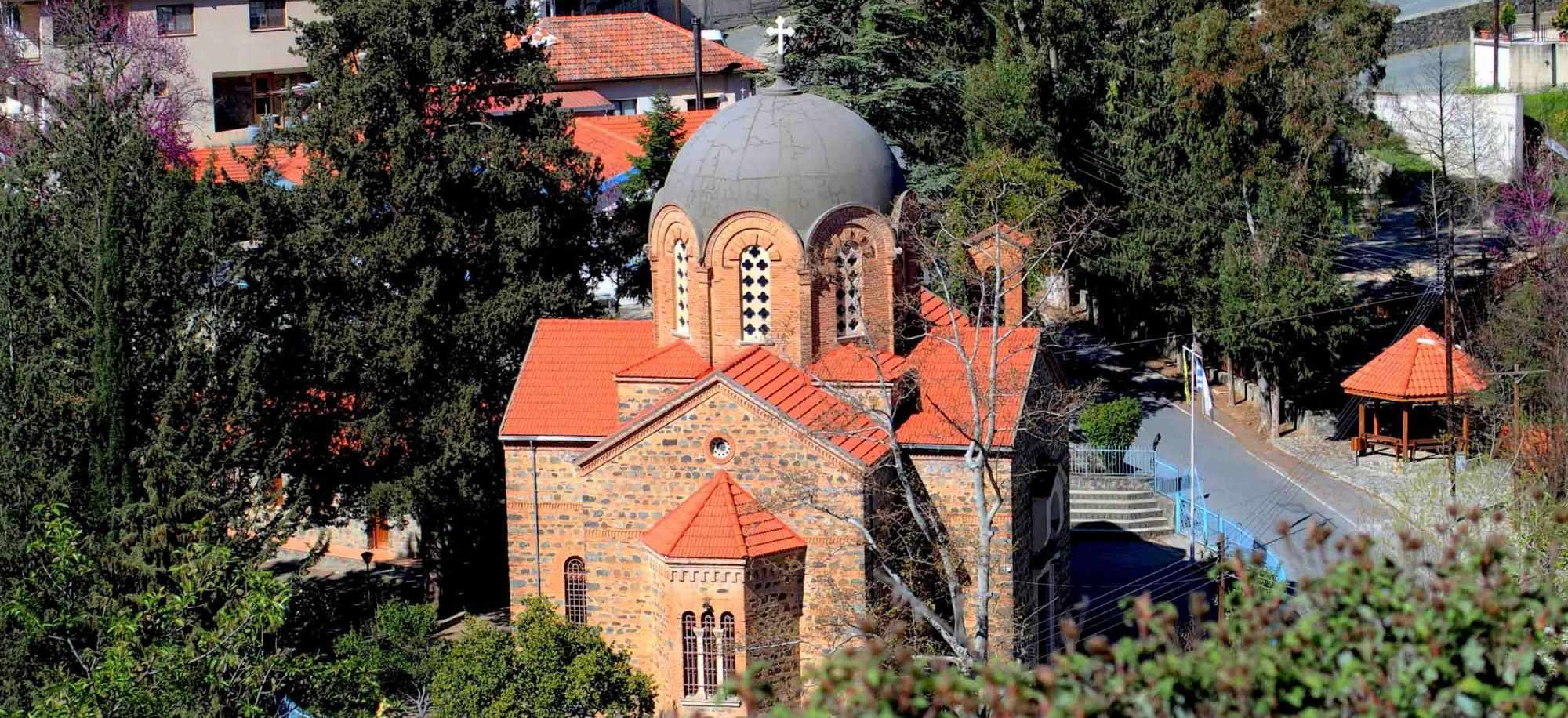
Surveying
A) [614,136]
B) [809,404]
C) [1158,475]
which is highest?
[614,136]

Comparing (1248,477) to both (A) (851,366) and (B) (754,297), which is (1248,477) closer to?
(A) (851,366)

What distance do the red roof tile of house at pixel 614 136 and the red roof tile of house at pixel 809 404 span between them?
21345mm

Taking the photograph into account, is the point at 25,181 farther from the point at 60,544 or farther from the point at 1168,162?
the point at 1168,162

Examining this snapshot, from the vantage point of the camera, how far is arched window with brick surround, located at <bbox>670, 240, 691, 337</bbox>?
95.9ft

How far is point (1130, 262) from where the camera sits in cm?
4412

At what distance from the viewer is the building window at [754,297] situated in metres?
28.5

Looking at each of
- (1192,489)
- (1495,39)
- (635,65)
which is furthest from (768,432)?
(1495,39)

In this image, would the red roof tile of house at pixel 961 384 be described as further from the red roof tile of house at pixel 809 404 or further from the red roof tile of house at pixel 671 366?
the red roof tile of house at pixel 671 366

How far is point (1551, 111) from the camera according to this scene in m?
60.6

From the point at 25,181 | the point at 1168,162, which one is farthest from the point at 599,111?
the point at 25,181

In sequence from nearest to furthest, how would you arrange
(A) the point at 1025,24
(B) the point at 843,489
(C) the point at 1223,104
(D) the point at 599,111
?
(B) the point at 843,489 → (C) the point at 1223,104 → (A) the point at 1025,24 → (D) the point at 599,111

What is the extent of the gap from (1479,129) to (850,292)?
110ft

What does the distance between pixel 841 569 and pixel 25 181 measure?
46.5 feet

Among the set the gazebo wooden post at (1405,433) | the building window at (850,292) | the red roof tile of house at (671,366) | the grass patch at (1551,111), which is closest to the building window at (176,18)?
the red roof tile of house at (671,366)
